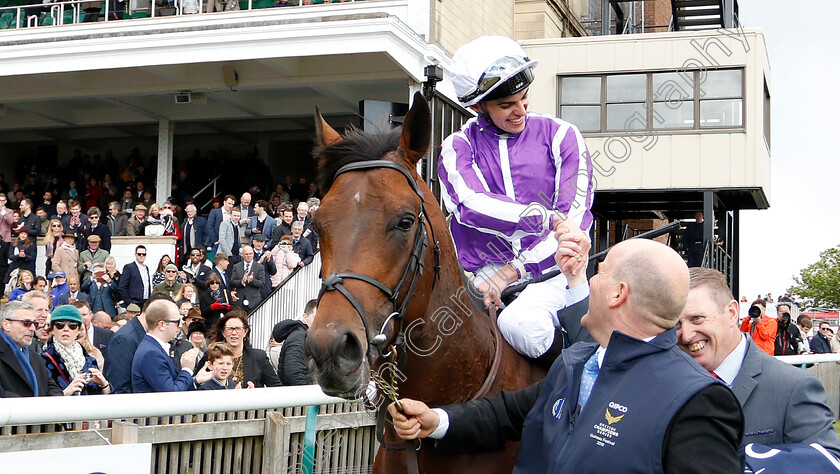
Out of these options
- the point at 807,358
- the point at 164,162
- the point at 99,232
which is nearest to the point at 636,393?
the point at 807,358

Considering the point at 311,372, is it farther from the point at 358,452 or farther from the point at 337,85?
the point at 337,85

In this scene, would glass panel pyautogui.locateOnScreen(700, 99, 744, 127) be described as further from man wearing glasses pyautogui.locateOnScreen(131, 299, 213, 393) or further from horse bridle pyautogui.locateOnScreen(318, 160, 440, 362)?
horse bridle pyautogui.locateOnScreen(318, 160, 440, 362)

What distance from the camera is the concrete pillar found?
59.0ft

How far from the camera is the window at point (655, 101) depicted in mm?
16297

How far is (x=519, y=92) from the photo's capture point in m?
2.91

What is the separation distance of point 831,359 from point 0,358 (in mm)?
8591

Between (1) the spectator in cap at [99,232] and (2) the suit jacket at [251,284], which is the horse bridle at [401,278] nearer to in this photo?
(2) the suit jacket at [251,284]

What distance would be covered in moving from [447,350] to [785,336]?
10.9m

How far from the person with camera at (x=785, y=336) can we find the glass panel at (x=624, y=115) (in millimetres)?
5656

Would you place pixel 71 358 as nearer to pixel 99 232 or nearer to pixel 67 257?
pixel 67 257

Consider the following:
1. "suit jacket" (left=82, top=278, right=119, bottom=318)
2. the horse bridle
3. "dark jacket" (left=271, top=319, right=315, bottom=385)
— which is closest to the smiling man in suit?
the horse bridle

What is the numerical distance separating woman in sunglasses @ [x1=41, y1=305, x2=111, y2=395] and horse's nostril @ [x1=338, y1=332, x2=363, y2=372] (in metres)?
3.59

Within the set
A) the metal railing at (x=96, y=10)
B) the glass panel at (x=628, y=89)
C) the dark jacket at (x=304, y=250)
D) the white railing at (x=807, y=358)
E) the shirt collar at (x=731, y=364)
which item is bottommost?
the white railing at (x=807, y=358)

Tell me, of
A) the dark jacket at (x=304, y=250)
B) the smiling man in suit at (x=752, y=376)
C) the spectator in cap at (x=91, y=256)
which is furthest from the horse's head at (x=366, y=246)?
the spectator in cap at (x=91, y=256)
